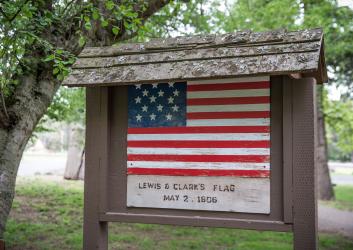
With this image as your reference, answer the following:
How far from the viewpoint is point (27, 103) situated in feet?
19.5

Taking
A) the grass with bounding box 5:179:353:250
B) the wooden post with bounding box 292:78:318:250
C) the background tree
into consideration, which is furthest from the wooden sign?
the background tree

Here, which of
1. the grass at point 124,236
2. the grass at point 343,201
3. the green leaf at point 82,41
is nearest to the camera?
the green leaf at point 82,41

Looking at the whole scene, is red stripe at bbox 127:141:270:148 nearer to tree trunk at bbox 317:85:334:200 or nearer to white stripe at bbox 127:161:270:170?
white stripe at bbox 127:161:270:170

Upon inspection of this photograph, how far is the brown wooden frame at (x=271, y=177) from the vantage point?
4.09m

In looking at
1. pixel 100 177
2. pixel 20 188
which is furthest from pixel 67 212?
pixel 100 177

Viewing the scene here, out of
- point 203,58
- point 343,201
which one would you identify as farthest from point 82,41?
point 343,201

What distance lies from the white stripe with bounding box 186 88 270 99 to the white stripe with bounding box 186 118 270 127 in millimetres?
253

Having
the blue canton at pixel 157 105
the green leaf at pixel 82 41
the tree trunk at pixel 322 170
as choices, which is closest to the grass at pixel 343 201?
the tree trunk at pixel 322 170

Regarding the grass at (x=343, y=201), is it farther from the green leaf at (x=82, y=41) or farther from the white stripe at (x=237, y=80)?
the white stripe at (x=237, y=80)

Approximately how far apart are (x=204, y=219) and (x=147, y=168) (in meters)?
0.81

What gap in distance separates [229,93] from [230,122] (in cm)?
30

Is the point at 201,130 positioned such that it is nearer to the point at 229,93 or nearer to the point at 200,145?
the point at 200,145

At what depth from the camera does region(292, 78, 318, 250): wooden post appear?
4.05m

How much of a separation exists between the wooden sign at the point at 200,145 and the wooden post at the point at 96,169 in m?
0.28
